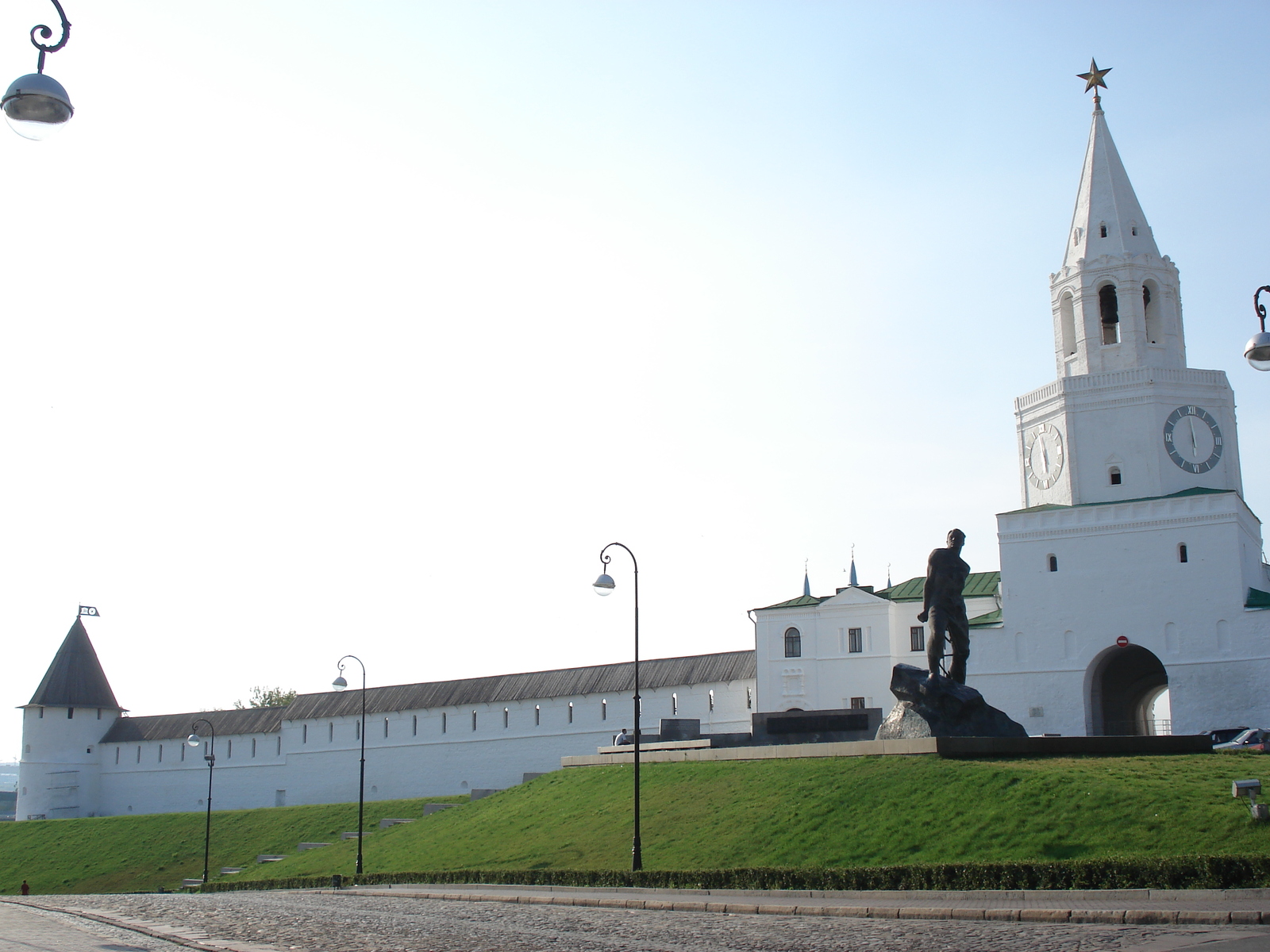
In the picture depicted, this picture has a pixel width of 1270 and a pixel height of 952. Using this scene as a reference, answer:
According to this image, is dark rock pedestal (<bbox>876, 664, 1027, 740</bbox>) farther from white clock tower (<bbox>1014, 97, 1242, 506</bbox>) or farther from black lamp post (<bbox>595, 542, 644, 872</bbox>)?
white clock tower (<bbox>1014, 97, 1242, 506</bbox>)

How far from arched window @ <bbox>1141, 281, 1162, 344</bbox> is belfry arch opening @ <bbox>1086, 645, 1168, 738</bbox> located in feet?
36.3

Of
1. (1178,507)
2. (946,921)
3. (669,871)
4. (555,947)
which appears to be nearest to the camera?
(555,947)

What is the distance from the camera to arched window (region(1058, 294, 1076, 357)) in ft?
144

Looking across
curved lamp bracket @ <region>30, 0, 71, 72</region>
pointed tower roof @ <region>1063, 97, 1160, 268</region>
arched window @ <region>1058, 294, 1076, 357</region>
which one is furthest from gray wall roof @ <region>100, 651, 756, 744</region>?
curved lamp bracket @ <region>30, 0, 71, 72</region>

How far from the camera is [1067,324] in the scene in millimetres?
44000

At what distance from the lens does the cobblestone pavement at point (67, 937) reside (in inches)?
465

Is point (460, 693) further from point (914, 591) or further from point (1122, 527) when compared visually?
point (1122, 527)

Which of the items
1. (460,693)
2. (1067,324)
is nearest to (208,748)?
(460,693)

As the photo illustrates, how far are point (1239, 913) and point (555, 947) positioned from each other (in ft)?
24.3

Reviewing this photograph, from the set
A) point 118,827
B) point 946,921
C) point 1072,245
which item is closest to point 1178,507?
point 1072,245

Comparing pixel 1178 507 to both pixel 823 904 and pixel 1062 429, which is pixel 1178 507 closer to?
pixel 1062 429

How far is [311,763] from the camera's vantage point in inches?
2365

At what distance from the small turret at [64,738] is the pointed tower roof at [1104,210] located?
57667 millimetres

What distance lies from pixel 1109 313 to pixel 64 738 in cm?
5883
